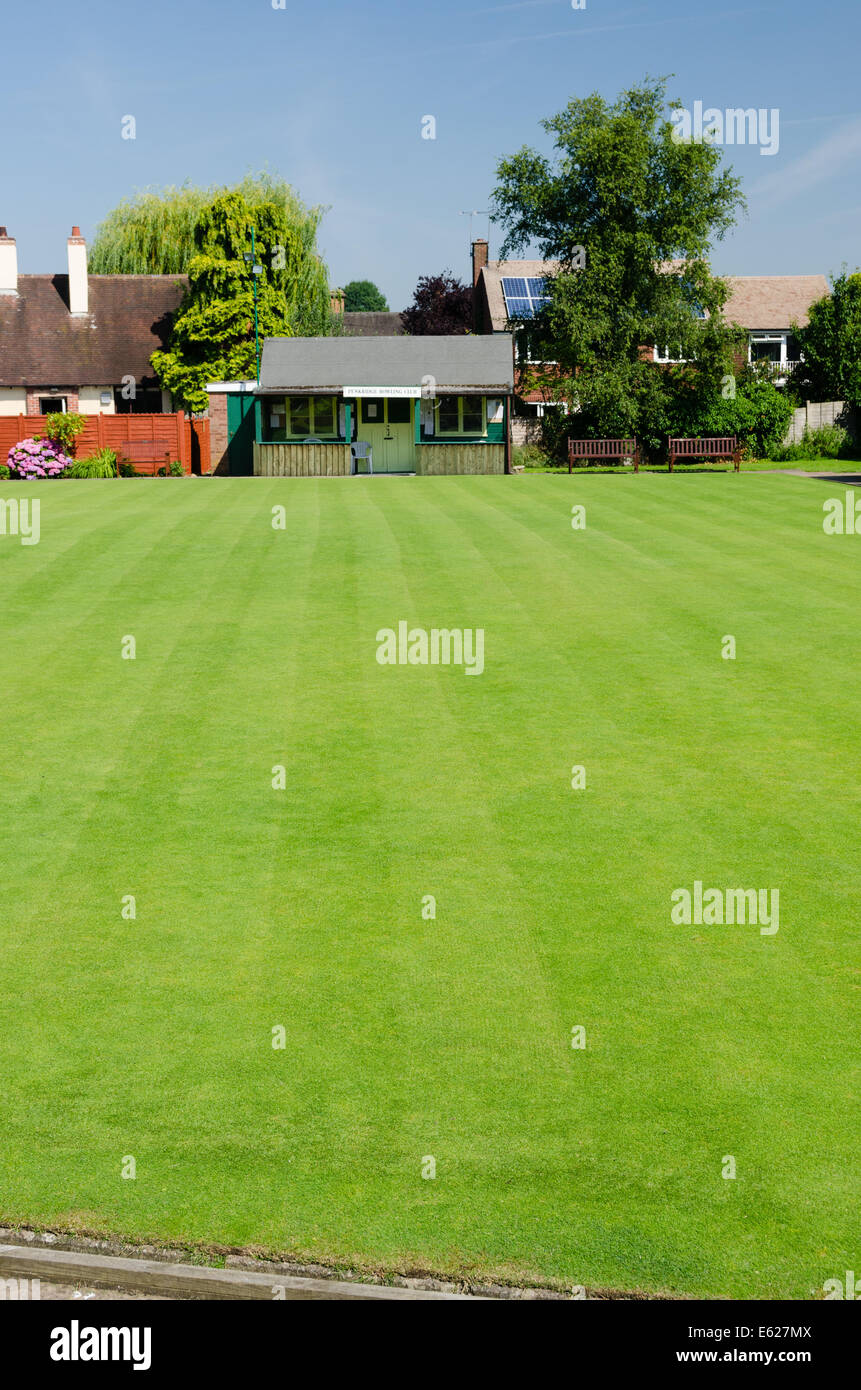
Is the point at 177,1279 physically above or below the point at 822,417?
below

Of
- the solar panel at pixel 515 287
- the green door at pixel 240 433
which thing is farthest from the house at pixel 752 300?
the green door at pixel 240 433

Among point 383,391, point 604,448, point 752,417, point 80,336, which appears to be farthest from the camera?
point 80,336

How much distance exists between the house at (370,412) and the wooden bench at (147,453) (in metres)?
2.91

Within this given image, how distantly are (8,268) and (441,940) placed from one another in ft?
187

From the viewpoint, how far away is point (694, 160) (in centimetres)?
4853

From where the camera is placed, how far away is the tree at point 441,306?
237 feet

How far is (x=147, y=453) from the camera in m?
43.6

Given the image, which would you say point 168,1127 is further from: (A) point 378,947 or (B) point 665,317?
(B) point 665,317

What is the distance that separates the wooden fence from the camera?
42625 mm

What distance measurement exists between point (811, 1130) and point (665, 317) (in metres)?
46.2

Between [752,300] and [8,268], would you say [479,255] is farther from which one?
[8,268]

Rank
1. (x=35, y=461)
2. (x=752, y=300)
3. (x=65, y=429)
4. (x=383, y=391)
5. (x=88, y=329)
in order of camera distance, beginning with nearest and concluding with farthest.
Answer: (x=35, y=461) < (x=65, y=429) < (x=383, y=391) < (x=88, y=329) < (x=752, y=300)

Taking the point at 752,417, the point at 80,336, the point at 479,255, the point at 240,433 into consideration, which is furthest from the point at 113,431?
the point at 479,255

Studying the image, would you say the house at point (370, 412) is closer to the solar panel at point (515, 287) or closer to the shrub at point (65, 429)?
the shrub at point (65, 429)
